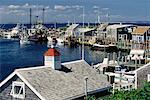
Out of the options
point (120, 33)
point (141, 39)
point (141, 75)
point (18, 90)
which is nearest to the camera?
point (18, 90)

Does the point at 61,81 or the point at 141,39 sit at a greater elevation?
the point at 61,81

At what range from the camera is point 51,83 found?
16922 mm

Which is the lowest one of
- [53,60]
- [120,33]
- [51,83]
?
[51,83]

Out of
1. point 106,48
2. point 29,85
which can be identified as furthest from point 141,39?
point 29,85

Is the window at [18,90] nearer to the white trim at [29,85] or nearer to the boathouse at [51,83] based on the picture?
the boathouse at [51,83]

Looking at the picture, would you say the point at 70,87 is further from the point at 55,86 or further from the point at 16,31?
the point at 16,31

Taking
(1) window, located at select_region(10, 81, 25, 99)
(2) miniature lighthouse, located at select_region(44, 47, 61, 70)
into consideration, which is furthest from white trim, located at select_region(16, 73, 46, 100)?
(2) miniature lighthouse, located at select_region(44, 47, 61, 70)

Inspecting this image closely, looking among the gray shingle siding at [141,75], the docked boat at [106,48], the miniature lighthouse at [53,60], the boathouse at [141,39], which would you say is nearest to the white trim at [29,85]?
the miniature lighthouse at [53,60]

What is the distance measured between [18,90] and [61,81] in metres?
1.77

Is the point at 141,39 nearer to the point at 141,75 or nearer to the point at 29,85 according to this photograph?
the point at 141,75

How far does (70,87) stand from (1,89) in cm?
279

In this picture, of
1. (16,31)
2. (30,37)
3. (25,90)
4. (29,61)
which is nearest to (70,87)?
(25,90)

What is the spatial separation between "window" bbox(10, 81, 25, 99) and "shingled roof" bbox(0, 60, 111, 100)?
1.26 feet

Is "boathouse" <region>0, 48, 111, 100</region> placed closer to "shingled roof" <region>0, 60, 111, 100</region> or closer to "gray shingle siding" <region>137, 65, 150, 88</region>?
"shingled roof" <region>0, 60, 111, 100</region>
